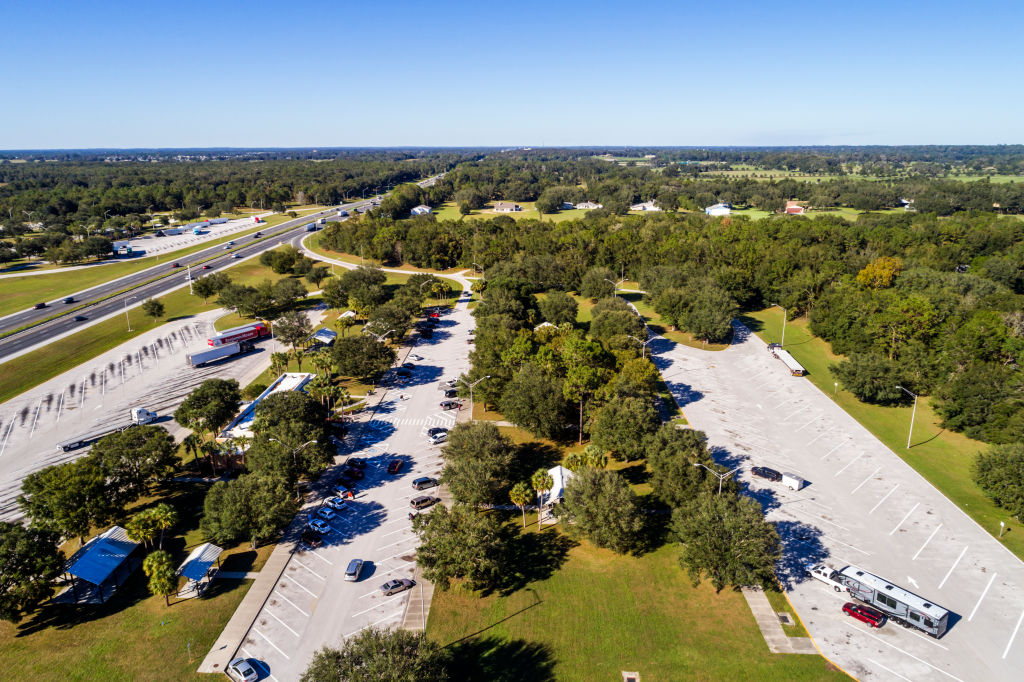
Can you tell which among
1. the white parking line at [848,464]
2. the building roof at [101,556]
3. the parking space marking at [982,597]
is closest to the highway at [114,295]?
the building roof at [101,556]

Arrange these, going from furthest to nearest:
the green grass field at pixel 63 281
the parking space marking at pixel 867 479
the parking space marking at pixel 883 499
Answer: the green grass field at pixel 63 281
the parking space marking at pixel 867 479
the parking space marking at pixel 883 499

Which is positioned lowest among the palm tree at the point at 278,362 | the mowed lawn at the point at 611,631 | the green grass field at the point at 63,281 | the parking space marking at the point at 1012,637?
the mowed lawn at the point at 611,631

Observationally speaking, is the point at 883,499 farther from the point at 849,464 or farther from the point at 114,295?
the point at 114,295

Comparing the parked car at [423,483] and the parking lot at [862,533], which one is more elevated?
the parked car at [423,483]

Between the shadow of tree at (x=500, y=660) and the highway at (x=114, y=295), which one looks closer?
the shadow of tree at (x=500, y=660)

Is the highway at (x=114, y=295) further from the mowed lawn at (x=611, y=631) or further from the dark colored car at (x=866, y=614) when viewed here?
the dark colored car at (x=866, y=614)

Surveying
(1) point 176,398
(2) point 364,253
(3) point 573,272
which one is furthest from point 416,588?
(2) point 364,253

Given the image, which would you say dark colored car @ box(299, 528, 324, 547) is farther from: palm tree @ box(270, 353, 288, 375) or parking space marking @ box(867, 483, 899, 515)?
parking space marking @ box(867, 483, 899, 515)
